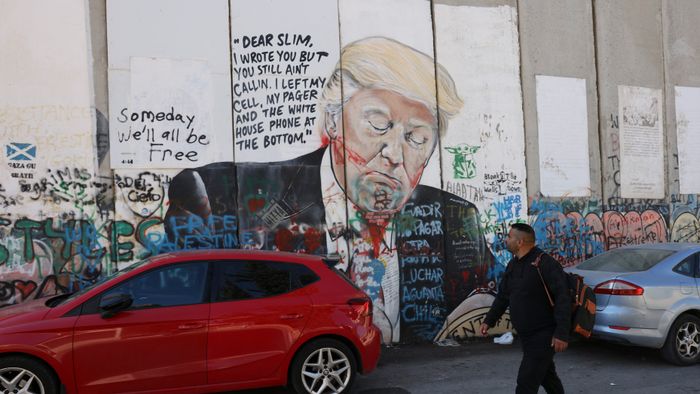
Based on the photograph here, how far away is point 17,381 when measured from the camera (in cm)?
529

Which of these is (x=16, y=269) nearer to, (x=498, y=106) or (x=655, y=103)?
(x=498, y=106)

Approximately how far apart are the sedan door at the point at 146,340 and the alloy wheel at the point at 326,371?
1.01 m

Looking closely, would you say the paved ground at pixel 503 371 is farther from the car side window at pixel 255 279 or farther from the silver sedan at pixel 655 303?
the car side window at pixel 255 279

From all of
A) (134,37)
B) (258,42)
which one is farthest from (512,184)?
(134,37)

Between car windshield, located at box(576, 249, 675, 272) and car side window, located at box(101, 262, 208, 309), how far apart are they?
17.5 feet

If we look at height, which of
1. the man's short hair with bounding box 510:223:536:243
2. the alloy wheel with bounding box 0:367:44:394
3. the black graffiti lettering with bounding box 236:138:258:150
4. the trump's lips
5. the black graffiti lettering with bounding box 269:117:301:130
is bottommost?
the alloy wheel with bounding box 0:367:44:394

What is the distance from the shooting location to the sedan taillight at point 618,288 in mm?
7453

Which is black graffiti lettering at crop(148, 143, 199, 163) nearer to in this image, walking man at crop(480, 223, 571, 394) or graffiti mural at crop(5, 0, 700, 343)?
graffiti mural at crop(5, 0, 700, 343)

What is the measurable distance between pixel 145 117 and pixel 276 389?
4.14 m

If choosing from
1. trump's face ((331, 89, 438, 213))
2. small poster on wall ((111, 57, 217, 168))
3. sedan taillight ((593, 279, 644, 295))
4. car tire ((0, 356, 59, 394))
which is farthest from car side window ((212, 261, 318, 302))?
sedan taillight ((593, 279, 644, 295))

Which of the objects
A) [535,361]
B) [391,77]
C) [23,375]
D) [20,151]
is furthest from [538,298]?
[20,151]

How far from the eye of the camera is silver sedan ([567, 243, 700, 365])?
7.46m

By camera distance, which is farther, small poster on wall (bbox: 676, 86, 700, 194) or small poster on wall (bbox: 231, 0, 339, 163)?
small poster on wall (bbox: 676, 86, 700, 194)

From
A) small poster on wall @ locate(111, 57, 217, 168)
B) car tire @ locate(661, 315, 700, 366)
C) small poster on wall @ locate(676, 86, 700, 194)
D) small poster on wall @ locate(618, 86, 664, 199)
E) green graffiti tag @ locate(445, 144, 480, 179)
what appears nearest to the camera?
car tire @ locate(661, 315, 700, 366)
